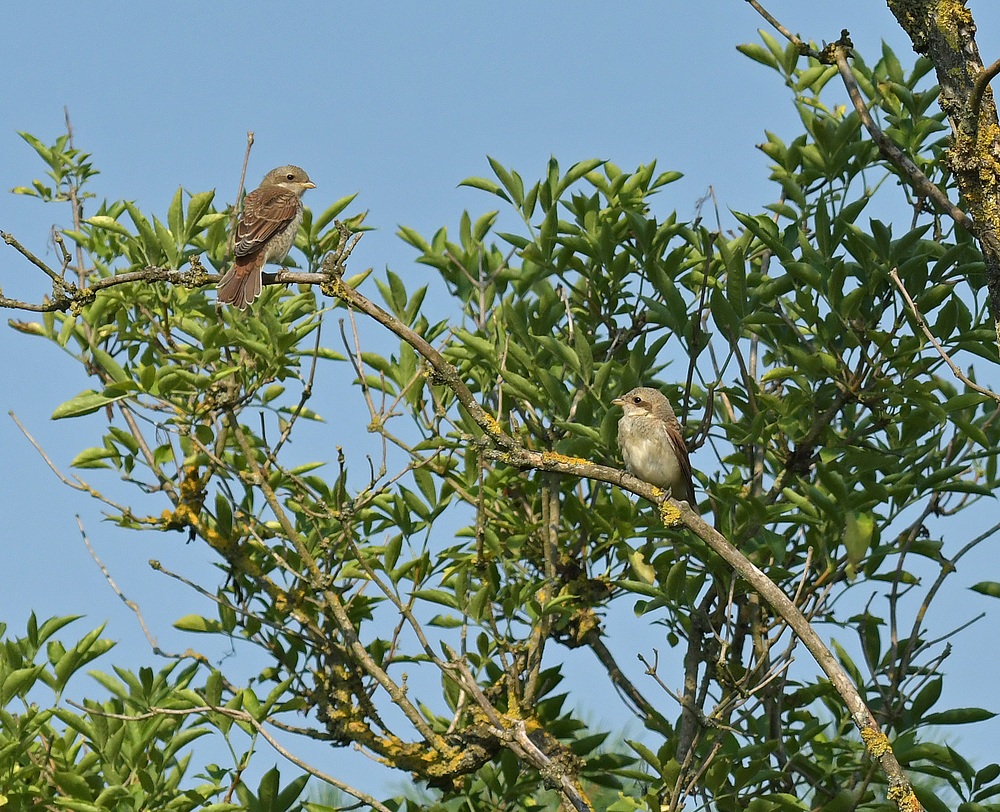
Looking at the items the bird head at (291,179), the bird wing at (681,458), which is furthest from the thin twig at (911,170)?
the bird head at (291,179)

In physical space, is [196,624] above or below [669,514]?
below

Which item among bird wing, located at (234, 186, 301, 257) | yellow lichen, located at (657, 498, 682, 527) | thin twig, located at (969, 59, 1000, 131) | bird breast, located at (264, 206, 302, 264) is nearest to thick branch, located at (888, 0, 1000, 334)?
thin twig, located at (969, 59, 1000, 131)

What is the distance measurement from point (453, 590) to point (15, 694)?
2.36 m

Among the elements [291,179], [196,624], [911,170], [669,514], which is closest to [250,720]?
[196,624]

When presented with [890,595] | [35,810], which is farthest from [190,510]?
[890,595]

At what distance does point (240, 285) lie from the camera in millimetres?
6996

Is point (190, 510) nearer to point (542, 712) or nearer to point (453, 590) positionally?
point (453, 590)

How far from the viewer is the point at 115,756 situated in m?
6.55

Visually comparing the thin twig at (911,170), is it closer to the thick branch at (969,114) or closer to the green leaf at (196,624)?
the thick branch at (969,114)

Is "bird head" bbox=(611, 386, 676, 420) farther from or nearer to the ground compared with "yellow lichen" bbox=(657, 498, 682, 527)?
farther from the ground

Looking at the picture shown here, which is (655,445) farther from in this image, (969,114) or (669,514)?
(969,114)

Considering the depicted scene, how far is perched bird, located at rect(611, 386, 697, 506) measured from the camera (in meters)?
6.79

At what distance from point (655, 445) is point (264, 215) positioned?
331cm

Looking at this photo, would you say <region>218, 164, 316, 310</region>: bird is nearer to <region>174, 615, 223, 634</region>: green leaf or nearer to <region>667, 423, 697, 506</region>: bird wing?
<region>174, 615, 223, 634</region>: green leaf
